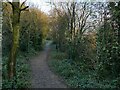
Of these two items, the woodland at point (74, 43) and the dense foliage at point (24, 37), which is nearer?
the woodland at point (74, 43)

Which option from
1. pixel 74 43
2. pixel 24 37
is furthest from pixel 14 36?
pixel 24 37

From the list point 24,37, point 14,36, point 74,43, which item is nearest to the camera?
point 14,36

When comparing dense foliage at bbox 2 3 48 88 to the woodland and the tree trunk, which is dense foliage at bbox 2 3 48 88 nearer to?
the woodland

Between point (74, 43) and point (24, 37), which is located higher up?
point (24, 37)

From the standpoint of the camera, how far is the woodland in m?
11.6

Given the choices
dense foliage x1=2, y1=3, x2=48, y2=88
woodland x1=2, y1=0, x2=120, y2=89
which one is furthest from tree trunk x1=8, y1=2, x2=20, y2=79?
dense foliage x1=2, y1=3, x2=48, y2=88

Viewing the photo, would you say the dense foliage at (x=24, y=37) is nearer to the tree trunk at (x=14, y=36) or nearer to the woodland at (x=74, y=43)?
the woodland at (x=74, y=43)

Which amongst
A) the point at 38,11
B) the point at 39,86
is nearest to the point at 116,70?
the point at 39,86

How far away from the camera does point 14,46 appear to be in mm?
11750

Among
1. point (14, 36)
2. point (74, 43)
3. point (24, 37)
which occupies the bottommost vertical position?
point (74, 43)

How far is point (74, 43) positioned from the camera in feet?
73.4

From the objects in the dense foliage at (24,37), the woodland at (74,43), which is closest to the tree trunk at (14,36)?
the woodland at (74,43)

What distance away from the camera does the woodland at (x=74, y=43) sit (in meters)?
11.6

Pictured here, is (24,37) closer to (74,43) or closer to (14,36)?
(74,43)
